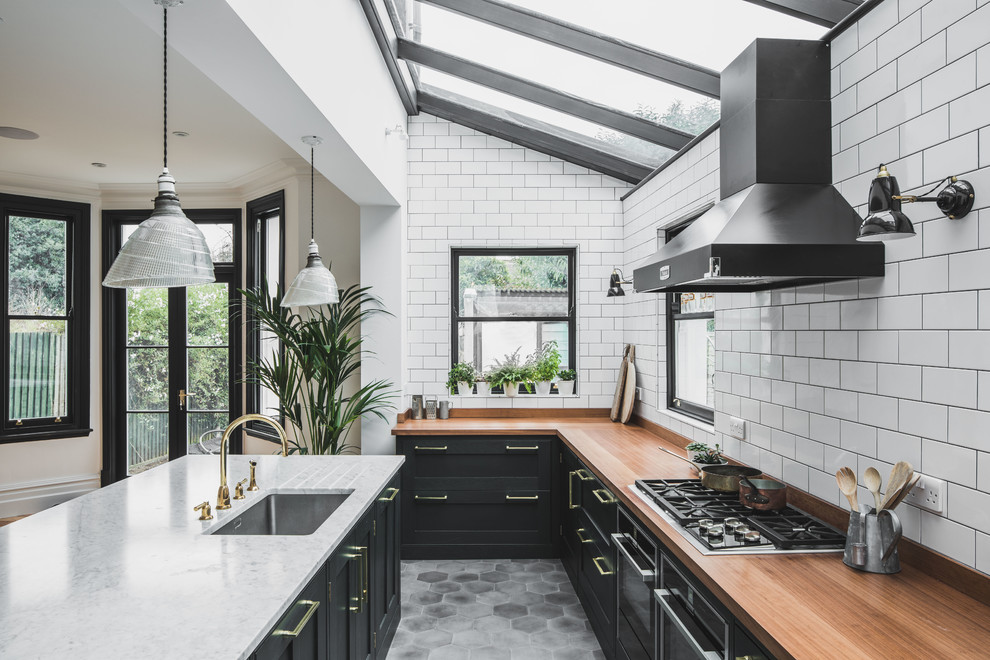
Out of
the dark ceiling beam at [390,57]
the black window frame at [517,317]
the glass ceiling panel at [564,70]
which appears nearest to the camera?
the dark ceiling beam at [390,57]

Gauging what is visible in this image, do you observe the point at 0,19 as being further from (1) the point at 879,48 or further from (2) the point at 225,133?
(1) the point at 879,48

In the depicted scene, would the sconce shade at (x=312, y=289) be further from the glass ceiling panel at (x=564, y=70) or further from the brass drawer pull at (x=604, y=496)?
the brass drawer pull at (x=604, y=496)

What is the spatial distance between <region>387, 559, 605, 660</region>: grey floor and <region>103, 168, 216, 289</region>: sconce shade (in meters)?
2.25

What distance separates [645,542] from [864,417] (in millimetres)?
906

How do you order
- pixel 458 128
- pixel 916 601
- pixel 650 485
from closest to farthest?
pixel 916 601 < pixel 650 485 < pixel 458 128

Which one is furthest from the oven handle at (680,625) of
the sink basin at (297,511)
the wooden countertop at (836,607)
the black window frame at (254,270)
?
the black window frame at (254,270)

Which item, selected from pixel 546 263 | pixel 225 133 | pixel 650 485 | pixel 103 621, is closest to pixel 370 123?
pixel 225 133

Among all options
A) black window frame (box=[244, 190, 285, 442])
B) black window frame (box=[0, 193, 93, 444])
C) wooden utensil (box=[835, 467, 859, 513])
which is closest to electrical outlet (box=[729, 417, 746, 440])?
wooden utensil (box=[835, 467, 859, 513])

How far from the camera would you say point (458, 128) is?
4.85m

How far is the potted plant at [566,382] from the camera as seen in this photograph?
4.84m

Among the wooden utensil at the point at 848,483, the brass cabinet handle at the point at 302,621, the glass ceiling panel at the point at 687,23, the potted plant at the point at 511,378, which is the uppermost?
the glass ceiling panel at the point at 687,23

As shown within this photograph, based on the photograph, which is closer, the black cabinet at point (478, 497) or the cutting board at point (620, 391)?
the black cabinet at point (478, 497)

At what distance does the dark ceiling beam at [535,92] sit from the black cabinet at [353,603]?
2553mm

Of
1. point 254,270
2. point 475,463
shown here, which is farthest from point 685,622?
point 254,270
